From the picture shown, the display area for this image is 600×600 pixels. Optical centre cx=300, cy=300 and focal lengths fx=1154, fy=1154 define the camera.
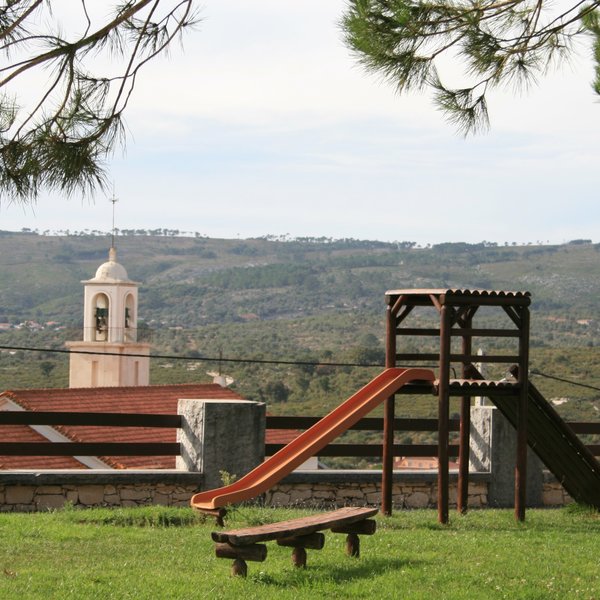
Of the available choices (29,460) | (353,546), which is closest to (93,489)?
(353,546)

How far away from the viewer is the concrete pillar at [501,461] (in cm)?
1327

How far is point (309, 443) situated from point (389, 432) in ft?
4.51

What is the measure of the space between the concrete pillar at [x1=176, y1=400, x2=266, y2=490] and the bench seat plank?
3801 millimetres

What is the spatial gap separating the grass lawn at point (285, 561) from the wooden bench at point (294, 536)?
0.13m

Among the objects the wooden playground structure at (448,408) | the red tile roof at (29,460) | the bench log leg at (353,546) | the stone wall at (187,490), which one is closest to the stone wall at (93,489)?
the stone wall at (187,490)

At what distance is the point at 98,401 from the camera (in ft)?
89.9

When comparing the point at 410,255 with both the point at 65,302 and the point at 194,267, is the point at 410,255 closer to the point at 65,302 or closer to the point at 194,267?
the point at 194,267

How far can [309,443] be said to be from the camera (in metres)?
9.94

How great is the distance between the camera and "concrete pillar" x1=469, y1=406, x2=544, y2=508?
43.5ft

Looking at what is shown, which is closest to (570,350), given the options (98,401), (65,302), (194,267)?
(98,401)

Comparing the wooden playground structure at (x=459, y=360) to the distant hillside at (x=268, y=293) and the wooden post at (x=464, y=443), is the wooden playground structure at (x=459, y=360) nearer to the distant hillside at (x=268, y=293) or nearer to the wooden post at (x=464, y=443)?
the wooden post at (x=464, y=443)

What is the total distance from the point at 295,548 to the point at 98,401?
65.3 feet

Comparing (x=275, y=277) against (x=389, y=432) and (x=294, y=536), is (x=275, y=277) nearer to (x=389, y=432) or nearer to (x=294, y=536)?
(x=389, y=432)

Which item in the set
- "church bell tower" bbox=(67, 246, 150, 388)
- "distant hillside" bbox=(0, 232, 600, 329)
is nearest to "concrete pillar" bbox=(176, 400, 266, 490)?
"church bell tower" bbox=(67, 246, 150, 388)
